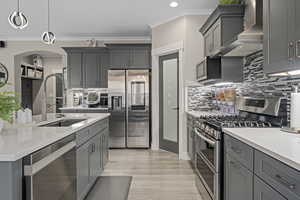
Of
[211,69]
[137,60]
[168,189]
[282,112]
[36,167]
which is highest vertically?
[137,60]

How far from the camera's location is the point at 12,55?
7.07m

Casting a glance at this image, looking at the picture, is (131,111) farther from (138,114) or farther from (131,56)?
(131,56)

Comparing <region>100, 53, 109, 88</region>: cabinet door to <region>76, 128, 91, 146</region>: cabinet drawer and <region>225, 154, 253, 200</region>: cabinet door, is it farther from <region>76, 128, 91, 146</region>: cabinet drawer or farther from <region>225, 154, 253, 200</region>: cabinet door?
<region>225, 154, 253, 200</region>: cabinet door

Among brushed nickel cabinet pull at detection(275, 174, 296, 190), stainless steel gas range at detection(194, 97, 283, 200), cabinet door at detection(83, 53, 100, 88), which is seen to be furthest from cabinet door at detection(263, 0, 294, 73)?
cabinet door at detection(83, 53, 100, 88)

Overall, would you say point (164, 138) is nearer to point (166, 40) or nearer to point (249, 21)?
point (166, 40)

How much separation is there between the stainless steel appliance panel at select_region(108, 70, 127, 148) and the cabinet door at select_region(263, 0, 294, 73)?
4126mm

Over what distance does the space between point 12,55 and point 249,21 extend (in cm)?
645

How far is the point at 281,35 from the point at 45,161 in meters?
1.87

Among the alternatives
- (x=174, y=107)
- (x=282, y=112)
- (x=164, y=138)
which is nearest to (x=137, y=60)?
(x=174, y=107)

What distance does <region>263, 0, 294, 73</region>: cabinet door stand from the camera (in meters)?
1.74

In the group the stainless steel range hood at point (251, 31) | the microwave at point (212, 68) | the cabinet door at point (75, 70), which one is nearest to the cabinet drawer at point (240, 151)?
the stainless steel range hood at point (251, 31)

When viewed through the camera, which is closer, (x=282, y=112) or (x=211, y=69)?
(x=282, y=112)

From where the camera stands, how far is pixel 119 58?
6133 mm

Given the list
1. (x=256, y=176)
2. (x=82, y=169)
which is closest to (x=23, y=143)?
(x=82, y=169)
